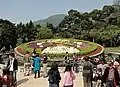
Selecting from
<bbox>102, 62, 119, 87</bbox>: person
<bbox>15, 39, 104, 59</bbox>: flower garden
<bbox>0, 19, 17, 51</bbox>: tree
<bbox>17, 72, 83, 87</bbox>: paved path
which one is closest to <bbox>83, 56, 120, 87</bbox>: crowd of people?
<bbox>102, 62, 119, 87</bbox>: person

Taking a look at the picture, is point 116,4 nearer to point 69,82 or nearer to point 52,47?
point 52,47

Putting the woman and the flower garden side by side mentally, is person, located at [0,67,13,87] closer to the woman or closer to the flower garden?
the woman

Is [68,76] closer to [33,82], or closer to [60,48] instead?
[33,82]

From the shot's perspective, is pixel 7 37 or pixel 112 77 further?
pixel 7 37

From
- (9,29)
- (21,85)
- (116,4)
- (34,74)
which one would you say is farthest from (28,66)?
(116,4)

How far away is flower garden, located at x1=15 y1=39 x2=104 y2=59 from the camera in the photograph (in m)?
28.3

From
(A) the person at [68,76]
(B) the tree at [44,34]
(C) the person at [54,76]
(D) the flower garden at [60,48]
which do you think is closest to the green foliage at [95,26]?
(B) the tree at [44,34]

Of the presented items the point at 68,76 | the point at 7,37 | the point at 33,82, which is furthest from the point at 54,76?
the point at 7,37

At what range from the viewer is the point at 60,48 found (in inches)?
1165

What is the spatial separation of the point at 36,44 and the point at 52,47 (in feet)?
6.85

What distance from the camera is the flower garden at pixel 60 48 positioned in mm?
28266

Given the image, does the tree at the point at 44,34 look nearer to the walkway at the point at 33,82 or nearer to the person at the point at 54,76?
the walkway at the point at 33,82

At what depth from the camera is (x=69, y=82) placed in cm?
1056

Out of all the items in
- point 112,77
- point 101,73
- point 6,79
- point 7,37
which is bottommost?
point 7,37
